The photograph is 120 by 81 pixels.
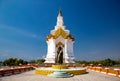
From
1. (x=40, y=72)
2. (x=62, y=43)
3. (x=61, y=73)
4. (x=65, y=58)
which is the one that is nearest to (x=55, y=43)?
(x=62, y=43)

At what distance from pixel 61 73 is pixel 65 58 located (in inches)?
621

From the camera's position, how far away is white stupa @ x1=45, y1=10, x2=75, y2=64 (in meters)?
31.9

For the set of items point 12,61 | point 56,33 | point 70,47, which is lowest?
point 12,61

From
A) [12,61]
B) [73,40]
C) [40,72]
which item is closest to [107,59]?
[73,40]

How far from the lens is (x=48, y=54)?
1312 inches

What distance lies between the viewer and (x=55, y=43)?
3291 cm

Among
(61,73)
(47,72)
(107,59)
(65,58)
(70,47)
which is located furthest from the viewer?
(107,59)

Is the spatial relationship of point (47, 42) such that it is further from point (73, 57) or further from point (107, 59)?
point (107, 59)

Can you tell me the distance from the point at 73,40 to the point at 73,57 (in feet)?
11.5

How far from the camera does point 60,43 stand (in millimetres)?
33188

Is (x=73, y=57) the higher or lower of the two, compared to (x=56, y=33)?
lower

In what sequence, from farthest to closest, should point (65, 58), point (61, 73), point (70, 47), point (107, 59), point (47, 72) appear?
1. point (107, 59)
2. point (70, 47)
3. point (65, 58)
4. point (47, 72)
5. point (61, 73)

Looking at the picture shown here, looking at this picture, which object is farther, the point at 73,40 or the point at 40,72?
the point at 73,40

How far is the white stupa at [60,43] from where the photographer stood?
31.9 metres
